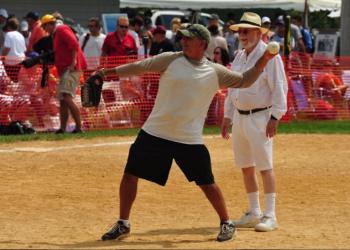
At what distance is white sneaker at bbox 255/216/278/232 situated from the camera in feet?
28.3

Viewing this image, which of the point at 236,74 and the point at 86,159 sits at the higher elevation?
the point at 236,74

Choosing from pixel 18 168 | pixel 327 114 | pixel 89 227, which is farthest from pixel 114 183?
pixel 327 114

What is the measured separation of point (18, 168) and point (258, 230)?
4825 millimetres

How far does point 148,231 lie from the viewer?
861 centimetres

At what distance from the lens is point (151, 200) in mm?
10430

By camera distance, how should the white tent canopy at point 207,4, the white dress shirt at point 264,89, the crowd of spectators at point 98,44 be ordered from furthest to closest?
the white tent canopy at point 207,4 < the crowd of spectators at point 98,44 < the white dress shirt at point 264,89

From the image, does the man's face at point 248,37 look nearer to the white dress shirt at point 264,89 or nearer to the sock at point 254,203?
the white dress shirt at point 264,89

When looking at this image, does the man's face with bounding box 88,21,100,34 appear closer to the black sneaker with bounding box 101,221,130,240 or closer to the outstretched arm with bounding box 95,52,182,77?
the outstretched arm with bounding box 95,52,182,77

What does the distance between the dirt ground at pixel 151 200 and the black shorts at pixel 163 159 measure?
54 cm

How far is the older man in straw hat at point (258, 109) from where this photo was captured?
8641 millimetres

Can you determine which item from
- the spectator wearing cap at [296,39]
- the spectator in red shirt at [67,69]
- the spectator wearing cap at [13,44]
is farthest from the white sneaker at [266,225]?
the spectator wearing cap at [296,39]

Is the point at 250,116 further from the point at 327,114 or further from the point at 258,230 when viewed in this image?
the point at 327,114

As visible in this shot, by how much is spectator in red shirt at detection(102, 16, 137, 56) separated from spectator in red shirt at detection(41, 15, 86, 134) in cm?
230

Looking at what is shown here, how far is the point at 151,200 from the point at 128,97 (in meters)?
7.67
